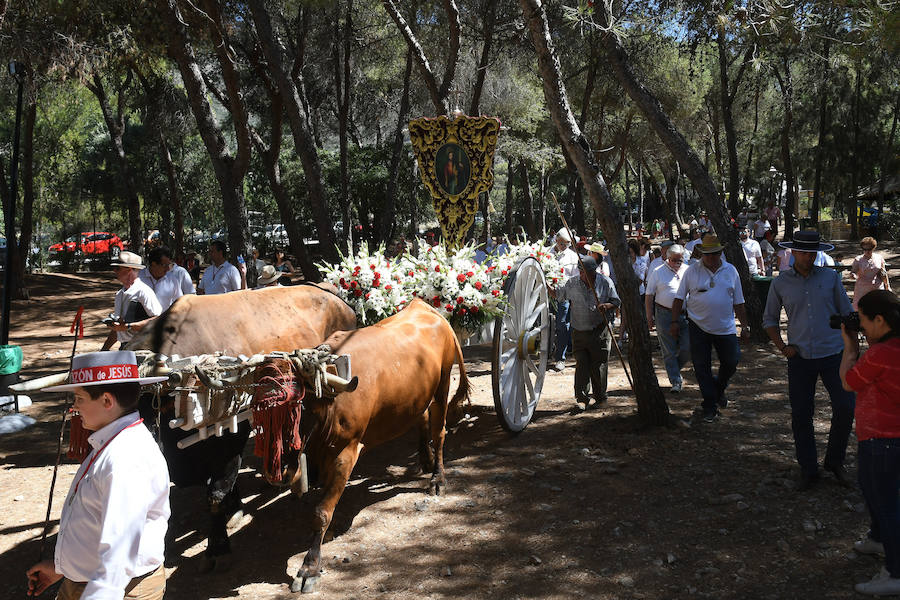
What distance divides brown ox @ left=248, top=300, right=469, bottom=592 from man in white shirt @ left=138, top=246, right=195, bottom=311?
9.99 ft

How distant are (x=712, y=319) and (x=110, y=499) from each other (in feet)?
20.8

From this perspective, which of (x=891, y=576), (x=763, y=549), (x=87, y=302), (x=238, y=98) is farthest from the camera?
(x=87, y=302)

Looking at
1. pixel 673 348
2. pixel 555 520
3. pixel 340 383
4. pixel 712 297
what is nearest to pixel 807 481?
pixel 555 520

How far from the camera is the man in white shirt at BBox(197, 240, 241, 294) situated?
33.2 feet

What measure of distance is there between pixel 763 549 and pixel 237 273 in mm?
7561

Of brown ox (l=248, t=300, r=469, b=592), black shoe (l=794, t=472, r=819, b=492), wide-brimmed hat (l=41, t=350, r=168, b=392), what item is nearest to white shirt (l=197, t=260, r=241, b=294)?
brown ox (l=248, t=300, r=469, b=592)

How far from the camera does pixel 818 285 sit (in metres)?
5.90

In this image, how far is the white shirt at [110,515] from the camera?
2.70m

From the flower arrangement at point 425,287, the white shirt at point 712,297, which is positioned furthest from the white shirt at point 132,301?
the white shirt at point 712,297

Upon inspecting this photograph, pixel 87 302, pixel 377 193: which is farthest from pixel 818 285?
pixel 377 193

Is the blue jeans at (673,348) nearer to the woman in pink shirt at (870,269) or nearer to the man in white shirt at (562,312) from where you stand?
the man in white shirt at (562,312)

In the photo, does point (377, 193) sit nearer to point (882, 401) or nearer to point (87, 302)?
point (87, 302)

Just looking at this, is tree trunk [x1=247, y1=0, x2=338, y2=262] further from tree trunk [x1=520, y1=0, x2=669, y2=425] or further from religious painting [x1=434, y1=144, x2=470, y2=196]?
tree trunk [x1=520, y1=0, x2=669, y2=425]

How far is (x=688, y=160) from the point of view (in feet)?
35.6
